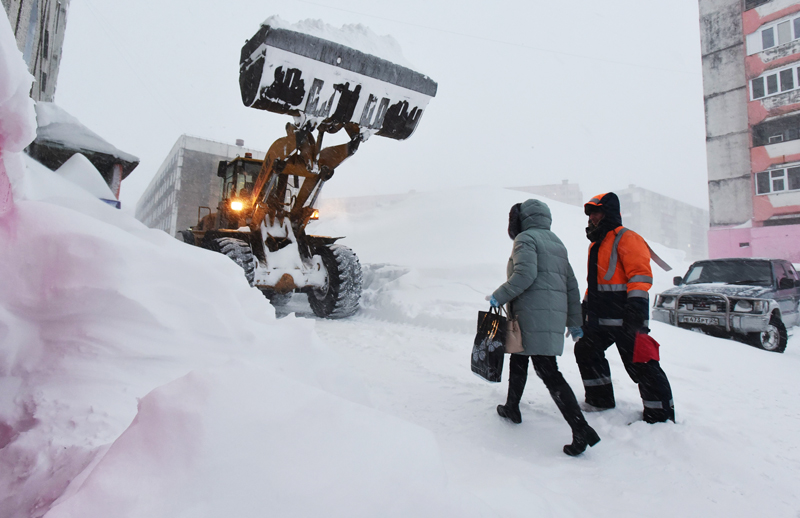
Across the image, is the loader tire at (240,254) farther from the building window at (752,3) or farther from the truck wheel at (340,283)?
the building window at (752,3)

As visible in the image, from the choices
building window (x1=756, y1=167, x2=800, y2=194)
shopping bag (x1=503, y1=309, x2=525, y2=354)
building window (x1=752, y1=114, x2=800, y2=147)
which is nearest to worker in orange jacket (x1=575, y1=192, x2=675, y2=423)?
shopping bag (x1=503, y1=309, x2=525, y2=354)

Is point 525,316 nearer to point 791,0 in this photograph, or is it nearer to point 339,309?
point 339,309

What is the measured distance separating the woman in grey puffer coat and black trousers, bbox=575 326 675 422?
0.86ft

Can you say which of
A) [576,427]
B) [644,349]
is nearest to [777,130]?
[644,349]

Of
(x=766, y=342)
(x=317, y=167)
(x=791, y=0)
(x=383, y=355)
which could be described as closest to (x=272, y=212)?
(x=317, y=167)

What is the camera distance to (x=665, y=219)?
5625 cm

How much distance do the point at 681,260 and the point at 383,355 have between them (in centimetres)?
1586

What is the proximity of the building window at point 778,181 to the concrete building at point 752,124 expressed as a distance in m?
0.03

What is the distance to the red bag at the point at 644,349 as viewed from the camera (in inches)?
99.0

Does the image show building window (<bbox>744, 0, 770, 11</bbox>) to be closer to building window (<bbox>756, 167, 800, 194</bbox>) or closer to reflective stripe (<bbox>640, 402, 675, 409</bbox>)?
building window (<bbox>756, 167, 800, 194</bbox>)

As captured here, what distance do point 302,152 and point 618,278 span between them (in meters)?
4.25

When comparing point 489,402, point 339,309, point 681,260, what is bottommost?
point 489,402

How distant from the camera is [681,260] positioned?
1577cm

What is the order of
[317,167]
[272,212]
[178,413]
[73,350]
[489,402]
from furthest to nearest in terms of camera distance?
[272,212] → [317,167] → [489,402] → [73,350] → [178,413]
